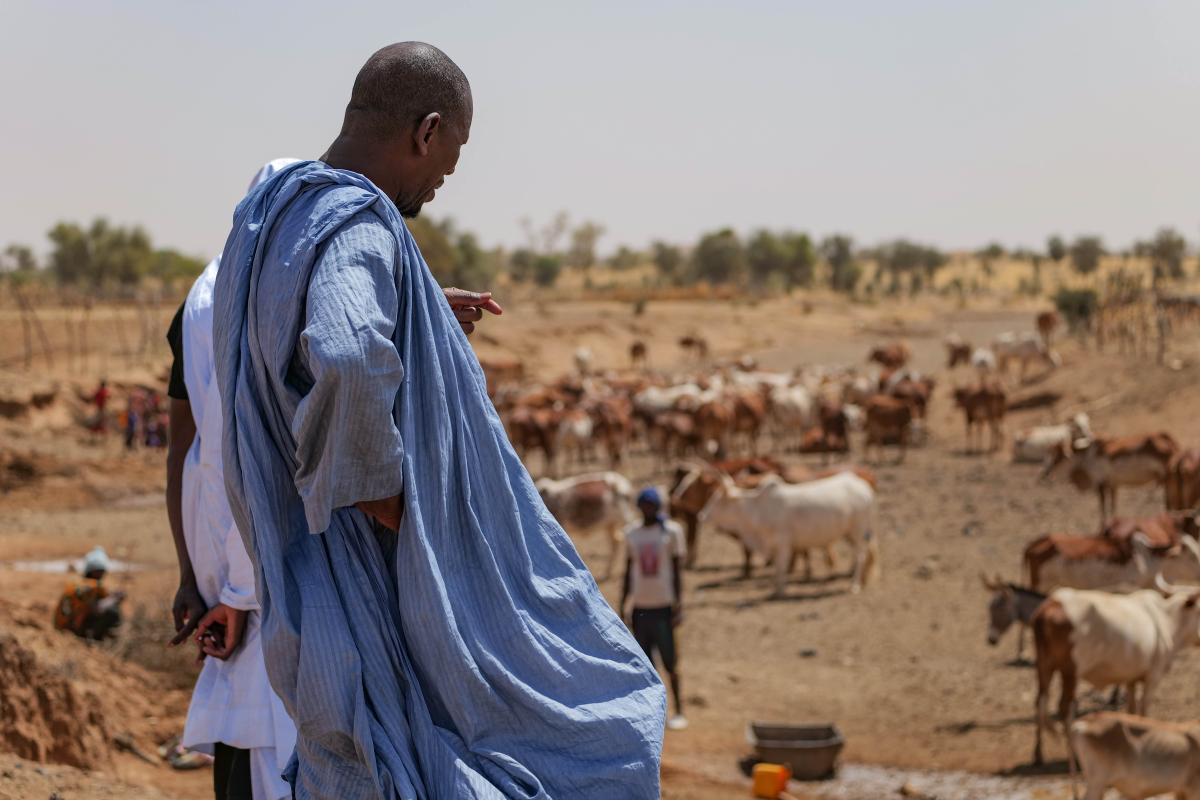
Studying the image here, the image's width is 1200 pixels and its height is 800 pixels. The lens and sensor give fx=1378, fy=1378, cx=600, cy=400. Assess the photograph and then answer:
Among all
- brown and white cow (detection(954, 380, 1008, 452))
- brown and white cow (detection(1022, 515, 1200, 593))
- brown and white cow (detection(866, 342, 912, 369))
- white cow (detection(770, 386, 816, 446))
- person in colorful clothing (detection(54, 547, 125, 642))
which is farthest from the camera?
brown and white cow (detection(866, 342, 912, 369))

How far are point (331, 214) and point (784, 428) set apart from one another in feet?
91.9

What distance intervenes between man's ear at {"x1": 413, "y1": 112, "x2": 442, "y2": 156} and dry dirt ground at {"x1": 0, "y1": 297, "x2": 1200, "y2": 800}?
2.95m

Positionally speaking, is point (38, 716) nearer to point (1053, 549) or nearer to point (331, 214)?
point (331, 214)

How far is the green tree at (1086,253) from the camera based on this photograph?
76.6 m

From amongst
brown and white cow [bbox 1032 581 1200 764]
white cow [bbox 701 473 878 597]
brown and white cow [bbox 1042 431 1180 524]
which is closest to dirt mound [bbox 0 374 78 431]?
white cow [bbox 701 473 878 597]

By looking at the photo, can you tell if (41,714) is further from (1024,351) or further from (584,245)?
(584,245)

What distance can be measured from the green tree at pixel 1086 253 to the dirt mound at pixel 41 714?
75.5 meters

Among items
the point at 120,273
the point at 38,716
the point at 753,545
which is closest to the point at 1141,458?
the point at 753,545

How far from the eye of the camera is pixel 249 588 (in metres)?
2.81

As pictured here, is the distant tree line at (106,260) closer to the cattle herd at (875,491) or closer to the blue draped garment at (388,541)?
the cattle herd at (875,491)

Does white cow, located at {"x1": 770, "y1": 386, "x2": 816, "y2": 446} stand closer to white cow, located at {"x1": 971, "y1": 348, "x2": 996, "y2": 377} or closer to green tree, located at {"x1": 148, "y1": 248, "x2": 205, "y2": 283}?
white cow, located at {"x1": 971, "y1": 348, "x2": 996, "y2": 377}

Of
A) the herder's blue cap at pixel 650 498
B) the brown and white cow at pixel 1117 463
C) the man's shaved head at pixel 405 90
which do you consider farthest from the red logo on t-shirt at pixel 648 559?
the brown and white cow at pixel 1117 463

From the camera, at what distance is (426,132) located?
2.46 meters

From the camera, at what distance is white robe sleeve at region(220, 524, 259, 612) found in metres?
2.79
